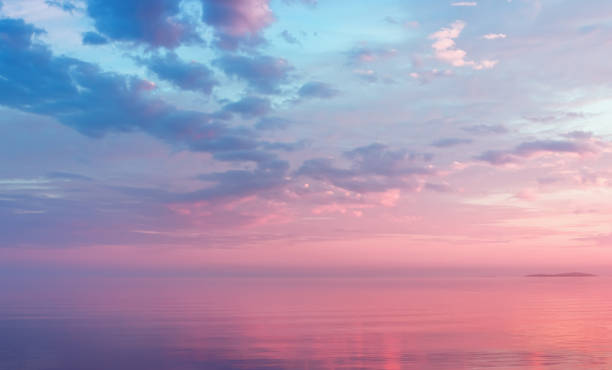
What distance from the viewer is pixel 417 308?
199 ft

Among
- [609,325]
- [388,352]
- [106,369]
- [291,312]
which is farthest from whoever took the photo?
[291,312]

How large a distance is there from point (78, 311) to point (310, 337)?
3107cm

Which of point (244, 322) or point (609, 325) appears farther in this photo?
point (244, 322)

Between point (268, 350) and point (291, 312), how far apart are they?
Answer: 24679 mm

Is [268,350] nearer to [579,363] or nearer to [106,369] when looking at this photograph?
[106,369]

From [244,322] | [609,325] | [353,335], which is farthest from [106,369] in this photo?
[609,325]

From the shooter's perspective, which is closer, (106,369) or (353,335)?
(106,369)

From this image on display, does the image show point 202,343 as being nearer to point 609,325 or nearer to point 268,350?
point 268,350

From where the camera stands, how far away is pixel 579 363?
27.2 meters

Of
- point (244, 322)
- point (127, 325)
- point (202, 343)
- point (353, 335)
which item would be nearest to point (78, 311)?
point (127, 325)

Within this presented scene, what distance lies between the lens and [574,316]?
5062 cm

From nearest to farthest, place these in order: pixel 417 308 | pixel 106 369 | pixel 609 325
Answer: pixel 106 369 → pixel 609 325 → pixel 417 308

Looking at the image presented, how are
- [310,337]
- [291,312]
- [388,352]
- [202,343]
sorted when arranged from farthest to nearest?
[291,312] → [310,337] → [202,343] → [388,352]

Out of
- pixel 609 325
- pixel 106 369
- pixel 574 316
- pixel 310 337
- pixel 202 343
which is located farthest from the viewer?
pixel 574 316
